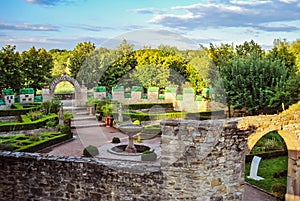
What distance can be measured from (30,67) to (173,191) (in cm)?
2660

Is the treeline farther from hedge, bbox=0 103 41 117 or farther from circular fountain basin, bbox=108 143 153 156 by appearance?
hedge, bbox=0 103 41 117

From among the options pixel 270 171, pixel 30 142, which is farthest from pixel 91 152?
pixel 270 171

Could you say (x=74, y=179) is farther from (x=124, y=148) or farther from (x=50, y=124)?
(x=50, y=124)

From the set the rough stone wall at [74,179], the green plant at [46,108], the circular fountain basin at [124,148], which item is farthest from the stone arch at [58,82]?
the rough stone wall at [74,179]

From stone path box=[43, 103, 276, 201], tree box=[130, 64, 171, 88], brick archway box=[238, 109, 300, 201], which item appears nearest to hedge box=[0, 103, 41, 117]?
stone path box=[43, 103, 276, 201]

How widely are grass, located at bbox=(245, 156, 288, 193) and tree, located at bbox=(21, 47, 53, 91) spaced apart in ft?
76.5

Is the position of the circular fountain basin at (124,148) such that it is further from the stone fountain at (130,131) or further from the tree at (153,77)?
the tree at (153,77)

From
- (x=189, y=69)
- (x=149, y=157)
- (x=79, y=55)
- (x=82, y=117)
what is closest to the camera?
(x=149, y=157)

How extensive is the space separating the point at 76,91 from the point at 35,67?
6.87 meters

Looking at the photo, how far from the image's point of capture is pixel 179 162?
6.50 metres

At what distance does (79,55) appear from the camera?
35375mm

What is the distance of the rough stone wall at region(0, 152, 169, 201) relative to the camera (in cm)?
695

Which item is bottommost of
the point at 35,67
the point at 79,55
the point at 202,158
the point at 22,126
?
the point at 22,126

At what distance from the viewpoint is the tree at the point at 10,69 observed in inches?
1053
